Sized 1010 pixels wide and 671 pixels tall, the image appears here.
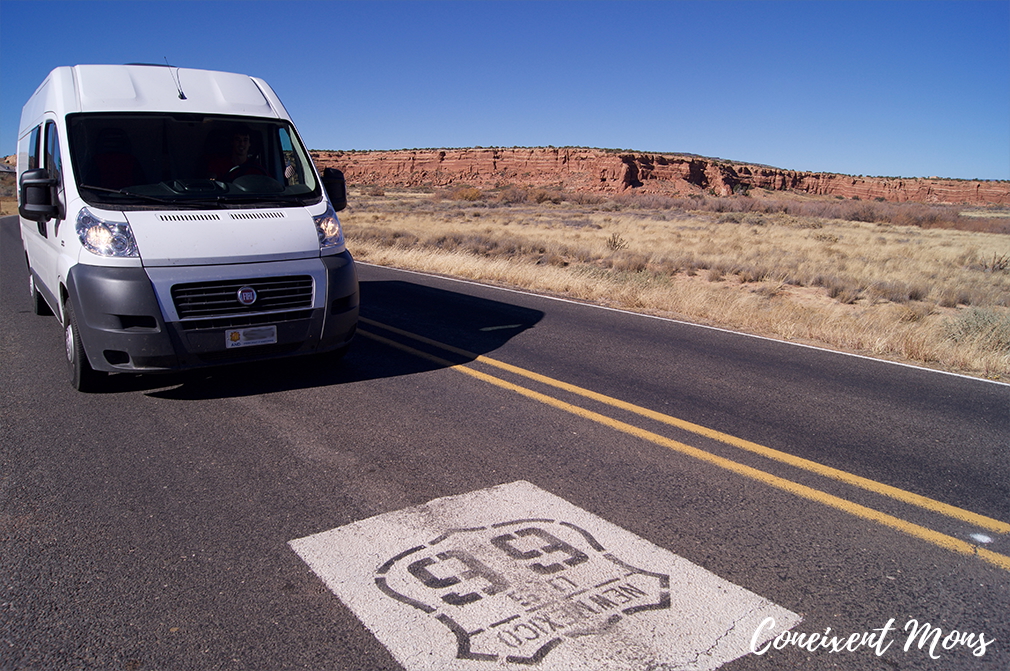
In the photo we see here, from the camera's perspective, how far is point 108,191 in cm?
575

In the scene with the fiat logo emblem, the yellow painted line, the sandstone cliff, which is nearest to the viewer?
the yellow painted line

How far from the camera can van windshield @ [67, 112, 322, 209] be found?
5.86m

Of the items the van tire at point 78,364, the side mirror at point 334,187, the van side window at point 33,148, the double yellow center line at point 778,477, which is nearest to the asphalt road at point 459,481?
the double yellow center line at point 778,477

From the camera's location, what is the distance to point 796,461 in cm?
471

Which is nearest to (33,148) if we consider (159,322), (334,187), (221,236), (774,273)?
(334,187)

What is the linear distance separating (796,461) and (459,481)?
2.34 m

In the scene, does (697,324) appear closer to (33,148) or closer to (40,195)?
(40,195)

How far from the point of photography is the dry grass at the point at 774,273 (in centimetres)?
944

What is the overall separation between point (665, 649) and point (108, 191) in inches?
219

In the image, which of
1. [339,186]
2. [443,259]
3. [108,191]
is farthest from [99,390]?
[443,259]

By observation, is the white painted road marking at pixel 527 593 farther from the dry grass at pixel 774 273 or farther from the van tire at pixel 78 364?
the dry grass at pixel 774 273

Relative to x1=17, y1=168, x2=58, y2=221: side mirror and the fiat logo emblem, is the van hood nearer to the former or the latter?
Answer: the fiat logo emblem

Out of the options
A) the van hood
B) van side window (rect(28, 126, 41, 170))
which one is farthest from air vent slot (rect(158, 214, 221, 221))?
van side window (rect(28, 126, 41, 170))

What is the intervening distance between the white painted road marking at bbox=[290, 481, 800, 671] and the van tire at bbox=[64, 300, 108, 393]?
334cm
